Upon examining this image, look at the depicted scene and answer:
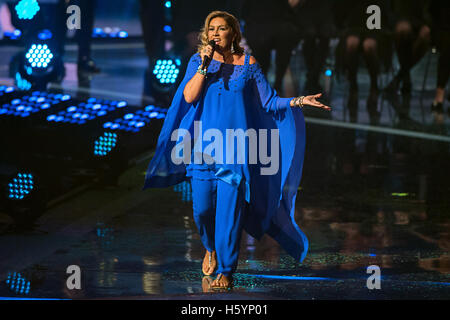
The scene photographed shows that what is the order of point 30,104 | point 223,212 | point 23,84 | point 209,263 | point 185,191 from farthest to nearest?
point 23,84
point 30,104
point 185,191
point 209,263
point 223,212

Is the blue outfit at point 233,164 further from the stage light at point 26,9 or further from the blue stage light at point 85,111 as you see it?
the stage light at point 26,9

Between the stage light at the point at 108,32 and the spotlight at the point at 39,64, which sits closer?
the spotlight at the point at 39,64

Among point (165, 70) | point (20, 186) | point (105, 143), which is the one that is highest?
point (165, 70)

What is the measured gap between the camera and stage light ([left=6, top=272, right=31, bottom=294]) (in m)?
5.24

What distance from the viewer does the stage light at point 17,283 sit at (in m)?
5.24

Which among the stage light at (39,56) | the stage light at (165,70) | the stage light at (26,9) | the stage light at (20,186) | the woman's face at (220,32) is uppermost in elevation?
the stage light at (26,9)

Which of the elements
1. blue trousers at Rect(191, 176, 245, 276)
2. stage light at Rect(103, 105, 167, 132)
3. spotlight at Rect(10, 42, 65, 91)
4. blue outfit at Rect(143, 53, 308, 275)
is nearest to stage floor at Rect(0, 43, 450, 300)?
blue trousers at Rect(191, 176, 245, 276)

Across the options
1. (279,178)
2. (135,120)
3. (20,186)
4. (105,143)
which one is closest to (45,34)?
(135,120)

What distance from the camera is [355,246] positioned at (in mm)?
6379

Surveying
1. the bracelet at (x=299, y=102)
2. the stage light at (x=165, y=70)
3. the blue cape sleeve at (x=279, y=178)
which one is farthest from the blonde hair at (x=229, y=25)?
the stage light at (x=165, y=70)

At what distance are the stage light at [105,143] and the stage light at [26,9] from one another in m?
1.44

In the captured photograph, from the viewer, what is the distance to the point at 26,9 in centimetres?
863

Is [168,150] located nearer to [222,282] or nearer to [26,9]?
[222,282]

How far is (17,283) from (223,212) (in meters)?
1.15
